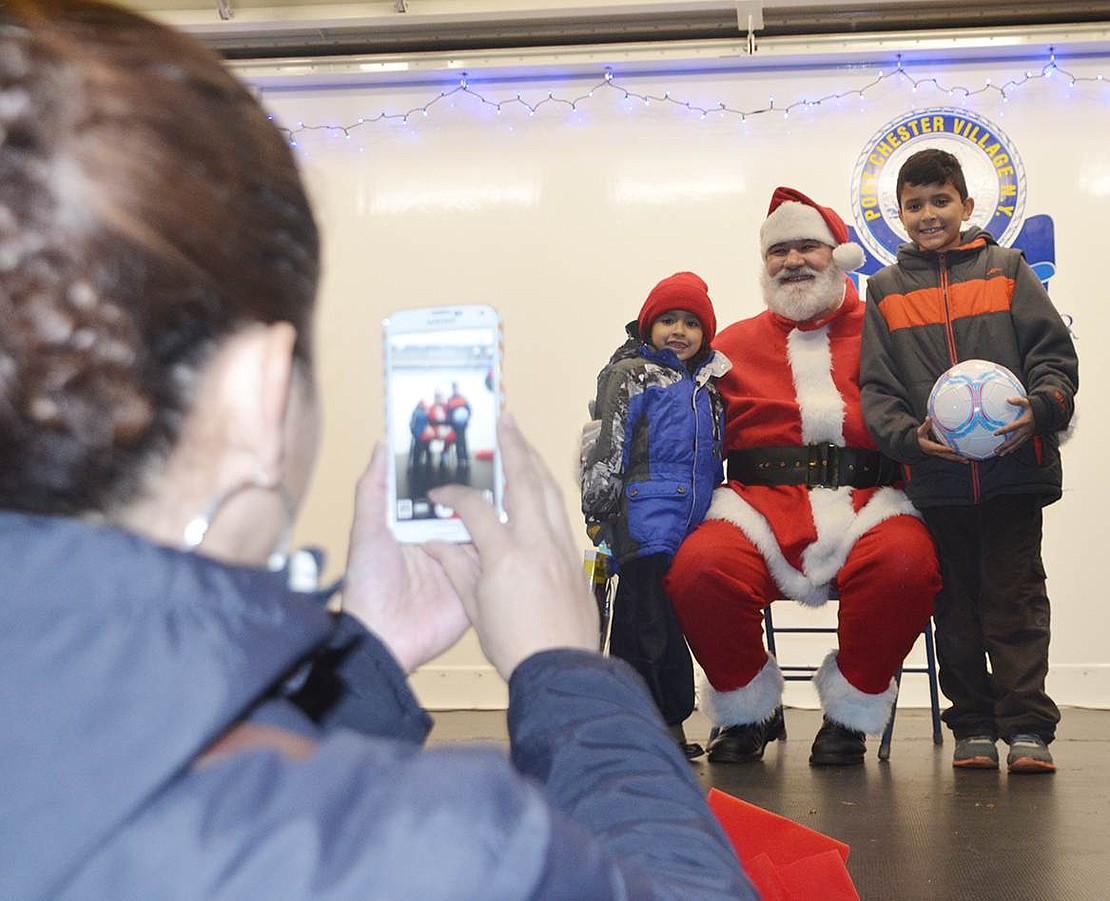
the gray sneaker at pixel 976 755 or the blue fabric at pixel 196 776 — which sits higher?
the blue fabric at pixel 196 776

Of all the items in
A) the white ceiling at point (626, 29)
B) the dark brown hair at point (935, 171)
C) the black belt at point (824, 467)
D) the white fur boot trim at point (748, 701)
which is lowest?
the white fur boot trim at point (748, 701)

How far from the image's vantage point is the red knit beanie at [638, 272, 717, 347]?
3.36 metres

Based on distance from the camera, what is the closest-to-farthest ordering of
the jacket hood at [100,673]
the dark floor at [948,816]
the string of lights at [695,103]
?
the jacket hood at [100,673]
the dark floor at [948,816]
the string of lights at [695,103]

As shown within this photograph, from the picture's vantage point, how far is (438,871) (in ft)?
1.05

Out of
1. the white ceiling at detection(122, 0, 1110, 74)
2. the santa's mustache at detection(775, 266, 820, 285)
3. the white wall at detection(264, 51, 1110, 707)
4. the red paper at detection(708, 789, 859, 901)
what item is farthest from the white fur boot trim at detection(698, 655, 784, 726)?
the white ceiling at detection(122, 0, 1110, 74)

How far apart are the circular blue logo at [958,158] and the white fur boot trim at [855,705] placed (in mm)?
2115

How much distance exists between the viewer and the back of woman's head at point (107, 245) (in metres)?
0.34

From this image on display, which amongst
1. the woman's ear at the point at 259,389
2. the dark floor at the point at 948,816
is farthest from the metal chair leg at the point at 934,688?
the woman's ear at the point at 259,389

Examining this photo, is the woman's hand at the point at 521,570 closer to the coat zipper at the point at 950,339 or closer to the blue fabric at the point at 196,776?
the blue fabric at the point at 196,776

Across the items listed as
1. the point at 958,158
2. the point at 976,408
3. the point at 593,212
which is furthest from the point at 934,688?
the point at 593,212

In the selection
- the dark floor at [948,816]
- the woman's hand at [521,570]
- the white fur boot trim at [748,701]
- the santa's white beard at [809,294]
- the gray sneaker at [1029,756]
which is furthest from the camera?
the santa's white beard at [809,294]

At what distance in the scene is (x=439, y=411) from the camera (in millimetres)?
672

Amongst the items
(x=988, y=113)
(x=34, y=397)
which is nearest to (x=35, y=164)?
(x=34, y=397)

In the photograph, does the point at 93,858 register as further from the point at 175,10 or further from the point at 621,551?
the point at 175,10
